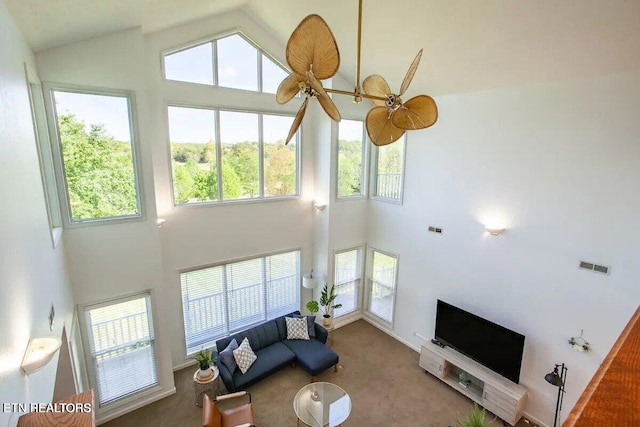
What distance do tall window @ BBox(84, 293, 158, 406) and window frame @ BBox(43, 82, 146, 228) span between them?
1.27m

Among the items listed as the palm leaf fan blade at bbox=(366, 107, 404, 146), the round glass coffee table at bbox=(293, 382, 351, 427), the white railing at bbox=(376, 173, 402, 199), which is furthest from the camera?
the white railing at bbox=(376, 173, 402, 199)

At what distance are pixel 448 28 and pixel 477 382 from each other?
18.5 ft

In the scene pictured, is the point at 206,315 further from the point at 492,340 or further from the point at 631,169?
the point at 631,169

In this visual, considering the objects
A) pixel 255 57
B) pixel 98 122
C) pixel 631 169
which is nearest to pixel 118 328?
pixel 98 122

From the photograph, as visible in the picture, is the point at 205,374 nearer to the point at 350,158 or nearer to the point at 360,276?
the point at 360,276

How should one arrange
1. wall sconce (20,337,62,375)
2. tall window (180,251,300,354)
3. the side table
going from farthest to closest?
tall window (180,251,300,354) → the side table → wall sconce (20,337,62,375)

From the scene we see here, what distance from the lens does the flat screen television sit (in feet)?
16.1

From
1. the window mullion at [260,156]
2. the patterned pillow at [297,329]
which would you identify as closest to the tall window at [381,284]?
the patterned pillow at [297,329]

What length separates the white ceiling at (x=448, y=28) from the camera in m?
3.24

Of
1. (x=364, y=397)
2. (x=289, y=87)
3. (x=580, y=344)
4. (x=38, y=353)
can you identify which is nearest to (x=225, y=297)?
(x=364, y=397)

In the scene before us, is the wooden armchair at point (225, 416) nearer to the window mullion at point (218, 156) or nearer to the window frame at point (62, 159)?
the window frame at point (62, 159)

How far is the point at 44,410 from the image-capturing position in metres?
1.80

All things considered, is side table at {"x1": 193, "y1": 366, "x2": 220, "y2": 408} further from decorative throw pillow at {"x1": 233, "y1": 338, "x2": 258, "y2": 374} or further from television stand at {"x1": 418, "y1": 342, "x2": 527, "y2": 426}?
television stand at {"x1": 418, "y1": 342, "x2": 527, "y2": 426}

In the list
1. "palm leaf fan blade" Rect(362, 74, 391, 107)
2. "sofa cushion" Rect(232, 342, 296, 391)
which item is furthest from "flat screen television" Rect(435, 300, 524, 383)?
"palm leaf fan blade" Rect(362, 74, 391, 107)
